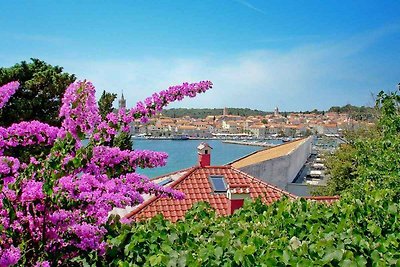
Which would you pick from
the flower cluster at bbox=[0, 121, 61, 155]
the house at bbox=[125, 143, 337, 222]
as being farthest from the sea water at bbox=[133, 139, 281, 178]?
the flower cluster at bbox=[0, 121, 61, 155]

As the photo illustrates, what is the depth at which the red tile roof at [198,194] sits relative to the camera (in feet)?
30.0

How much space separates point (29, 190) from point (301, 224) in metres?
2.17

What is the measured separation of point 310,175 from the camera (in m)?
27.8

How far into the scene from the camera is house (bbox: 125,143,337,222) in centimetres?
857

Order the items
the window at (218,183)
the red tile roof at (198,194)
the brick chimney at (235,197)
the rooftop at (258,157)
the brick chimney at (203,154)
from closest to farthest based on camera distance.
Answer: the brick chimney at (235,197)
the red tile roof at (198,194)
the window at (218,183)
the brick chimney at (203,154)
the rooftop at (258,157)

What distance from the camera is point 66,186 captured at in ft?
8.31

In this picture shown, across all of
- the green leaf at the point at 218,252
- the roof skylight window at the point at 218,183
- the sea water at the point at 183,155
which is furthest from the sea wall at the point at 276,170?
the green leaf at the point at 218,252

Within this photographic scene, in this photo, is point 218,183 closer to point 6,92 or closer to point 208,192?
point 208,192

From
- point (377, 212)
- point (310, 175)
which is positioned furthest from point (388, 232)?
point (310, 175)

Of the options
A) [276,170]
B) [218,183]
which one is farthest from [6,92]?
[276,170]

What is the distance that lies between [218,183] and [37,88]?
21.8 ft

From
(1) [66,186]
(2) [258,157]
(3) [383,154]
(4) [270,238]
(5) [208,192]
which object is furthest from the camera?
(2) [258,157]

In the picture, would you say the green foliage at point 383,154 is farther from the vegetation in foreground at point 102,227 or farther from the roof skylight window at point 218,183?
the roof skylight window at point 218,183

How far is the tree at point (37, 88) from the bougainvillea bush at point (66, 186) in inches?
395
